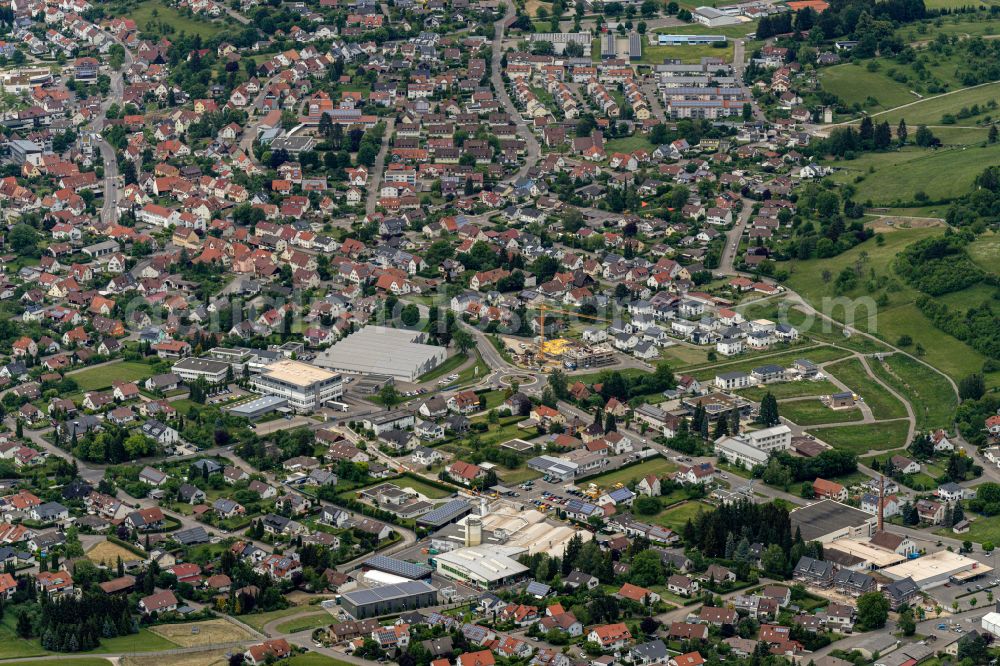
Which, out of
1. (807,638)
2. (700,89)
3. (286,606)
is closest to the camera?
(807,638)

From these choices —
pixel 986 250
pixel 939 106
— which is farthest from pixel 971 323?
pixel 939 106

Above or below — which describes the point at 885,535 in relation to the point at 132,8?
below

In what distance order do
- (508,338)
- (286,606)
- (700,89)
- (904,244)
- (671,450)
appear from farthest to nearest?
(700,89), (904,244), (508,338), (671,450), (286,606)

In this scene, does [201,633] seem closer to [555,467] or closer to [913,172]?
[555,467]

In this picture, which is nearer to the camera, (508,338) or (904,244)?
(508,338)

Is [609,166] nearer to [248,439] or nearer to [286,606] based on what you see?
[248,439]

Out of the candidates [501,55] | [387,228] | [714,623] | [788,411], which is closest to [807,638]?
[714,623]

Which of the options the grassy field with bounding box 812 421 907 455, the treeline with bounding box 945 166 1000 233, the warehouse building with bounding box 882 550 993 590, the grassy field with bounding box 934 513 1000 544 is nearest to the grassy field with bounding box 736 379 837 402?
the grassy field with bounding box 812 421 907 455

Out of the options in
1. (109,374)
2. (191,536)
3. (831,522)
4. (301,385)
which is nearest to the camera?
(191,536)
